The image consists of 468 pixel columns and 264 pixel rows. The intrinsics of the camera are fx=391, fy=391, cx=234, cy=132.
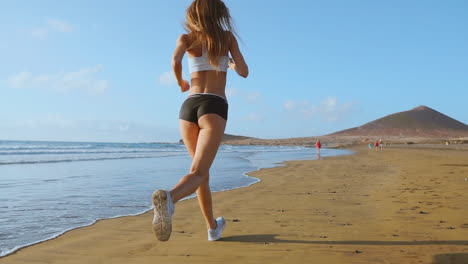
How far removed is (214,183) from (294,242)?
507 cm

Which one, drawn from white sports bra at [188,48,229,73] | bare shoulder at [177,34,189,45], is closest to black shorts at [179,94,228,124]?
white sports bra at [188,48,229,73]

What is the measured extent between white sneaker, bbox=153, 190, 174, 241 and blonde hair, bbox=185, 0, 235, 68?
3.33ft

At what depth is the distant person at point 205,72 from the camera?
8.78 ft

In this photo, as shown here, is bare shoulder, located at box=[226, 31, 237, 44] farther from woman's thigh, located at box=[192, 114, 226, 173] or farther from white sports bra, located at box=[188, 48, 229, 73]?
woman's thigh, located at box=[192, 114, 226, 173]

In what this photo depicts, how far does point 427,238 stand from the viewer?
3.24 meters

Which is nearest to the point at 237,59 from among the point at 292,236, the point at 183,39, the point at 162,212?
the point at 183,39

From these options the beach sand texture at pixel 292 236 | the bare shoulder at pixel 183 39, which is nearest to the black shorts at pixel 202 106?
the bare shoulder at pixel 183 39

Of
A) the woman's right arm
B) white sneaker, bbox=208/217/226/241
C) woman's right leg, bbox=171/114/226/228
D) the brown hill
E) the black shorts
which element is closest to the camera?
woman's right leg, bbox=171/114/226/228

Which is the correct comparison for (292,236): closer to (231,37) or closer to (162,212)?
(162,212)

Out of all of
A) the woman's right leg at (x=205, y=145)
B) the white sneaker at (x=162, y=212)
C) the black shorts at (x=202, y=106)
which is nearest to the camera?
the white sneaker at (x=162, y=212)

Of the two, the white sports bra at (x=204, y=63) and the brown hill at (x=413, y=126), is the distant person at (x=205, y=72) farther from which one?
the brown hill at (x=413, y=126)

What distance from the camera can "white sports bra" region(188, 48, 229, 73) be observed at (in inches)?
109

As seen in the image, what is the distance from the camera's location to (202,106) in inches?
107

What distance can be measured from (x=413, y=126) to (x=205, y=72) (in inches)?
4837
